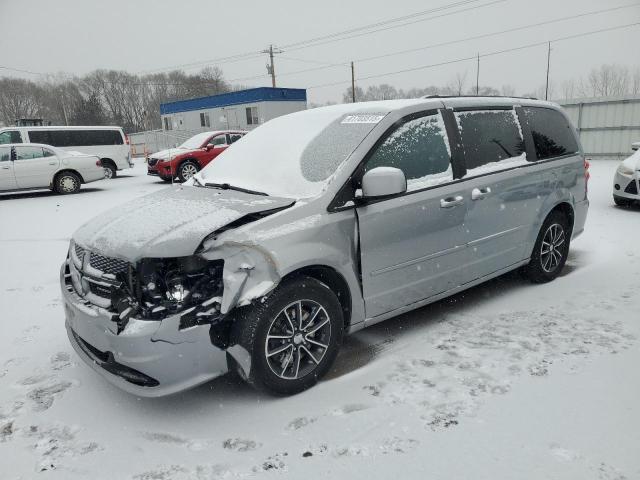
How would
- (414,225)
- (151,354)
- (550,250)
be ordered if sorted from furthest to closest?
(550,250) → (414,225) → (151,354)

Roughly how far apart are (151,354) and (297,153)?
68.3 inches

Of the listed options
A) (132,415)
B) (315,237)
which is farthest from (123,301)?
(315,237)

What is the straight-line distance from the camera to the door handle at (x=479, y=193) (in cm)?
377

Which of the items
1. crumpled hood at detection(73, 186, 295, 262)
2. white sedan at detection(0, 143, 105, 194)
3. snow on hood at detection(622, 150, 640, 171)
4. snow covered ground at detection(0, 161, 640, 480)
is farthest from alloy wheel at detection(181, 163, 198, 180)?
crumpled hood at detection(73, 186, 295, 262)

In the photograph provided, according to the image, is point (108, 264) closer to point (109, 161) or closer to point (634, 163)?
point (634, 163)

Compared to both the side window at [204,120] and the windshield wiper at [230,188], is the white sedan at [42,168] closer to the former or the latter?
the windshield wiper at [230,188]

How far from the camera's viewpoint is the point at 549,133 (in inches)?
182

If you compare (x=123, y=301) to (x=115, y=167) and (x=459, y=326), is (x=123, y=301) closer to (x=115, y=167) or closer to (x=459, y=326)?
(x=459, y=326)

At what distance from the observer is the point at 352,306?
10.4 ft

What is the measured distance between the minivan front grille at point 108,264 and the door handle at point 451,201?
7.28 ft

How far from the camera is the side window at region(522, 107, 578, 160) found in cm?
446

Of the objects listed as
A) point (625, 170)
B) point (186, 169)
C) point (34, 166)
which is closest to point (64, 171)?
point (34, 166)

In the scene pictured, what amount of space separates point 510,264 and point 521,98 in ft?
5.30

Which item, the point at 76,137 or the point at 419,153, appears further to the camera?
the point at 76,137
